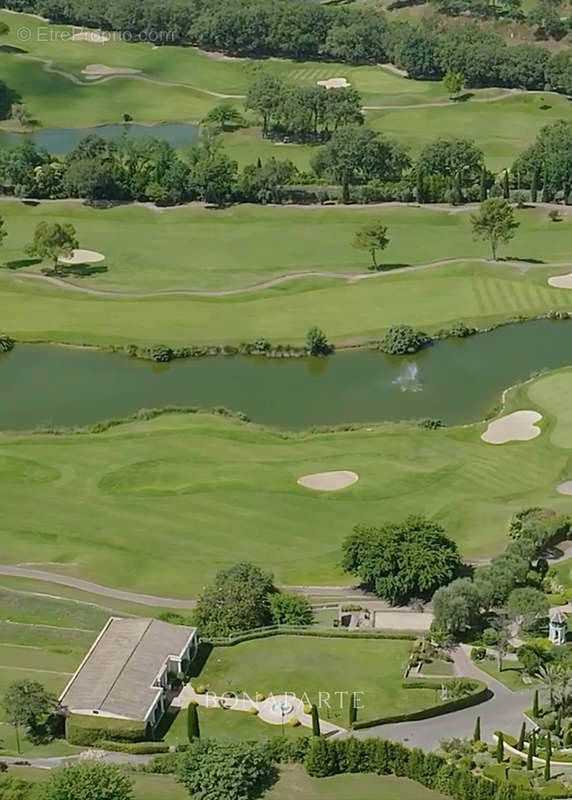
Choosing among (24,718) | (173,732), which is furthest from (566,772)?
(24,718)

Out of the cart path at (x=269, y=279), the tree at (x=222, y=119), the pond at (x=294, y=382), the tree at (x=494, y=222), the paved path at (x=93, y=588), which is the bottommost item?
the paved path at (x=93, y=588)

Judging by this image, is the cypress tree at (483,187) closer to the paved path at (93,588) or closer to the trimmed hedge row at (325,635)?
the paved path at (93,588)

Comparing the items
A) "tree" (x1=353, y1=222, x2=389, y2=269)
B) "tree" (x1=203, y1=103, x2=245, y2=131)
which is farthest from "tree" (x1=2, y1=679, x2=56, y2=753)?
"tree" (x1=203, y1=103, x2=245, y2=131)

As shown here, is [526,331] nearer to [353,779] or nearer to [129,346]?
[129,346]

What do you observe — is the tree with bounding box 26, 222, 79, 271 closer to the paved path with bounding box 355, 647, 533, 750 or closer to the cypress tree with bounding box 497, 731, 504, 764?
the paved path with bounding box 355, 647, 533, 750

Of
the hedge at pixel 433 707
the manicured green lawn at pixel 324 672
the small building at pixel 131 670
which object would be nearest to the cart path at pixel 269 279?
the small building at pixel 131 670
